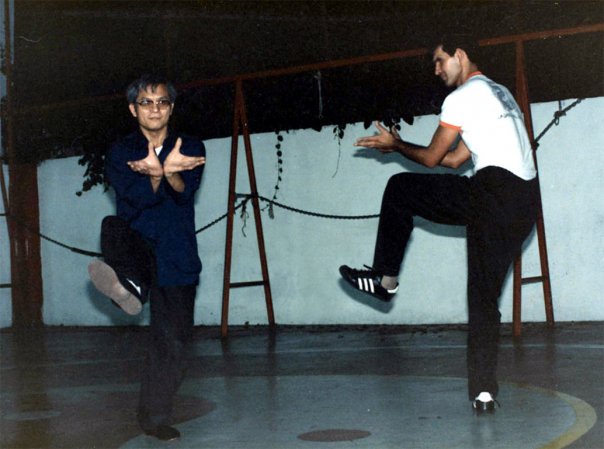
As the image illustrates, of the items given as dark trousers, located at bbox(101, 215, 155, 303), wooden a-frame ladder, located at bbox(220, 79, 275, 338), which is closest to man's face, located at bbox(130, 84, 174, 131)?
dark trousers, located at bbox(101, 215, 155, 303)

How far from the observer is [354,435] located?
532cm

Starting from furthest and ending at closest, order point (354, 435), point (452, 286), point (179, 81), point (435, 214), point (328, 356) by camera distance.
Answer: point (179, 81) < point (452, 286) < point (328, 356) < point (435, 214) < point (354, 435)

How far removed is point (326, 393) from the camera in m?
6.82

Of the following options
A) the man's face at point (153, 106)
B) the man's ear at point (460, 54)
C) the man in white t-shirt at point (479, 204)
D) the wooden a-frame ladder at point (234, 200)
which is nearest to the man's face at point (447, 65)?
the man's ear at point (460, 54)

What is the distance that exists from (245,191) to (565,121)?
12.9 ft

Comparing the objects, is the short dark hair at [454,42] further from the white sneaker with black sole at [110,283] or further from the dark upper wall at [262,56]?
the dark upper wall at [262,56]

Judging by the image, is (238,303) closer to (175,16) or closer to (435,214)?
(175,16)

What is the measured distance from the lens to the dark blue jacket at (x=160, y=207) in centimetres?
545

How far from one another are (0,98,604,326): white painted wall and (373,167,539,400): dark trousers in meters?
4.50

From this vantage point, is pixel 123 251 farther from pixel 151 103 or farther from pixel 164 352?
pixel 151 103

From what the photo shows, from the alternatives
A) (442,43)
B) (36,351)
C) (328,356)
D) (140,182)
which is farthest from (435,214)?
(36,351)

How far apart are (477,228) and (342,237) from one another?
18.8 ft

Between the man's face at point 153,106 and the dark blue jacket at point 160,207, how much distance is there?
11 centimetres

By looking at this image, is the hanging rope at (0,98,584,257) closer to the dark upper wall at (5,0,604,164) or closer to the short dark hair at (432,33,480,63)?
the dark upper wall at (5,0,604,164)
